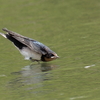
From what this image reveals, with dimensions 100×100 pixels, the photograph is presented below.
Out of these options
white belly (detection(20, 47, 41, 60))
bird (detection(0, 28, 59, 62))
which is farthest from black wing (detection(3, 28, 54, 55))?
white belly (detection(20, 47, 41, 60))

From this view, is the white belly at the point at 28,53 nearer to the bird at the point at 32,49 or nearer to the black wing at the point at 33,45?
the bird at the point at 32,49

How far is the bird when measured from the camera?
10.1m

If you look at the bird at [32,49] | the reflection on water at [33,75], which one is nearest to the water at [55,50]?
the reflection on water at [33,75]

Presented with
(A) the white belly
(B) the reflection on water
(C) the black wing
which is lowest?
(B) the reflection on water

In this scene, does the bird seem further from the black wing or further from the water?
the water

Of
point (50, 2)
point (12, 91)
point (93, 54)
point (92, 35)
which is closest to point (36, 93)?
point (12, 91)

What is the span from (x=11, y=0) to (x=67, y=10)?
111 inches

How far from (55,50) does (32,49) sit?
1.10 metres

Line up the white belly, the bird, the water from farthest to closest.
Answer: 1. the white belly
2. the bird
3. the water

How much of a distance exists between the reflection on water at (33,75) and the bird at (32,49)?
0.19 m

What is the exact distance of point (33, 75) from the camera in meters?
9.23

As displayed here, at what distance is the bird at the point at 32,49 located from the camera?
10078mm

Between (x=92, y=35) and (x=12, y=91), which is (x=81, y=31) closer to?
(x=92, y=35)

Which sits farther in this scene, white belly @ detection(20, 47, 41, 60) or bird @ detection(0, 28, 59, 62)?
white belly @ detection(20, 47, 41, 60)
